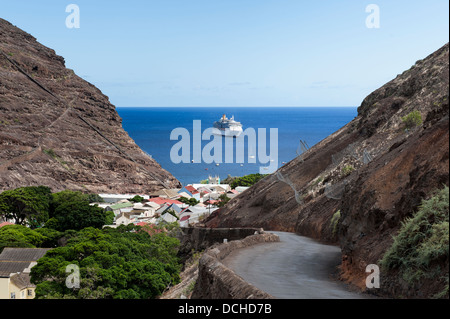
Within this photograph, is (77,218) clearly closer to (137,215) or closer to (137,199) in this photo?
(137,215)

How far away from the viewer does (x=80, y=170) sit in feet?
321

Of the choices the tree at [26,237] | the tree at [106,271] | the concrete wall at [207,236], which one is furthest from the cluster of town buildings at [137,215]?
the concrete wall at [207,236]

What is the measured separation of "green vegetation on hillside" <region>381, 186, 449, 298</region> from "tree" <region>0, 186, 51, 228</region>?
49254mm

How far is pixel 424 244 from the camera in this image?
366 inches

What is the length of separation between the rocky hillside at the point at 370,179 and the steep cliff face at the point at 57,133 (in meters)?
53.6

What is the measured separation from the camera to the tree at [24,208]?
55.6m

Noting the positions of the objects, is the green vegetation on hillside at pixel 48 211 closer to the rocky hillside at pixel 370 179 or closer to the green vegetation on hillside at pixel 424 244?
the rocky hillside at pixel 370 179

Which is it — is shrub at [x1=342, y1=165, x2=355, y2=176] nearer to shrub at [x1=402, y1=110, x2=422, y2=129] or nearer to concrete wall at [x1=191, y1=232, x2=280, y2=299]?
shrub at [x1=402, y1=110, x2=422, y2=129]

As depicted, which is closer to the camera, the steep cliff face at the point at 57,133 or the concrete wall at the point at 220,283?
the concrete wall at the point at 220,283

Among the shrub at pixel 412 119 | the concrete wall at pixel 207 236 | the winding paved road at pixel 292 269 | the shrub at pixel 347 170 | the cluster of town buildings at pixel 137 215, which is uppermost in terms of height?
the shrub at pixel 412 119

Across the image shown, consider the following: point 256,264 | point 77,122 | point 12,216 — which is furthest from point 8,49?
point 256,264

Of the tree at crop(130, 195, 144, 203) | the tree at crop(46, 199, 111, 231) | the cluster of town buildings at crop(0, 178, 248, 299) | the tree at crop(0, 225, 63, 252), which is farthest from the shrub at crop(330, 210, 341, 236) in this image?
the tree at crop(130, 195, 144, 203)
